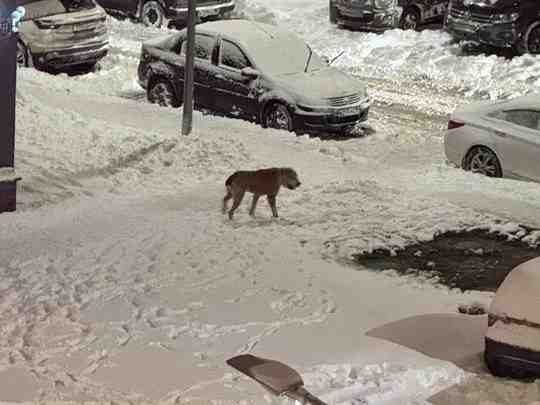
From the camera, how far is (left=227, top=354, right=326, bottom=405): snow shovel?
6.30m

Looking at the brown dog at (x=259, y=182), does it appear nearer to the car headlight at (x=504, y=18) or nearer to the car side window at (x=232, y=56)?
the car side window at (x=232, y=56)

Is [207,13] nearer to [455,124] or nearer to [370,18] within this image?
[370,18]

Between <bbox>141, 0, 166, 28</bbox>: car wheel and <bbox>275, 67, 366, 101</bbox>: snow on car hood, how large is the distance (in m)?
9.02

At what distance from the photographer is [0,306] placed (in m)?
7.95

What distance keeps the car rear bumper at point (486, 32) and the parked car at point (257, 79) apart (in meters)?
5.36

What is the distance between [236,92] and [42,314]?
29.1 ft

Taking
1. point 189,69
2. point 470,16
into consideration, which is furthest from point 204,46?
point 470,16

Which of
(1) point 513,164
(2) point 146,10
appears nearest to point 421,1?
(2) point 146,10

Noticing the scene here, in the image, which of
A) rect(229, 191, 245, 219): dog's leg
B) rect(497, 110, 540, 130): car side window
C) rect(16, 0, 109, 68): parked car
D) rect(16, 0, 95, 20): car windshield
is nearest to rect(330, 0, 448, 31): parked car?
rect(16, 0, 109, 68): parked car

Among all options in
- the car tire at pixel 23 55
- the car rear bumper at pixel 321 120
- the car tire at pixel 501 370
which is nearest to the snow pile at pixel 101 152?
the car rear bumper at pixel 321 120

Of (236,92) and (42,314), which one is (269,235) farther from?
(236,92)

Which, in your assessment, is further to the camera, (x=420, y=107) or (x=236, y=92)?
(x=420, y=107)

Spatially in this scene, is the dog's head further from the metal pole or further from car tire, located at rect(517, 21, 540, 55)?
car tire, located at rect(517, 21, 540, 55)

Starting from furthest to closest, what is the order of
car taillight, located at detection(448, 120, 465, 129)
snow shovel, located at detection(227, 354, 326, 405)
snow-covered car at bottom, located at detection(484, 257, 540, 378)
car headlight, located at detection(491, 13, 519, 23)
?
car headlight, located at detection(491, 13, 519, 23), car taillight, located at detection(448, 120, 465, 129), snow-covered car at bottom, located at detection(484, 257, 540, 378), snow shovel, located at detection(227, 354, 326, 405)
